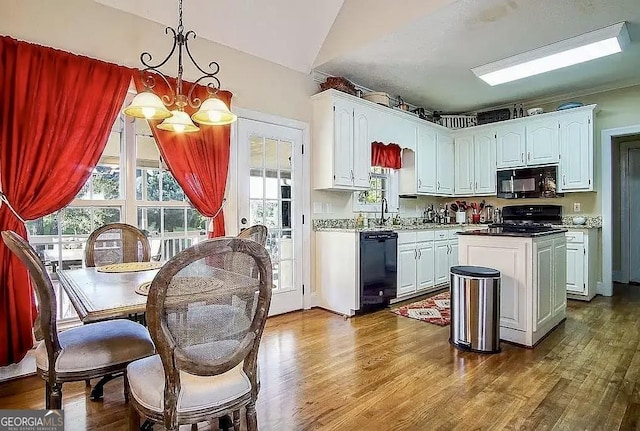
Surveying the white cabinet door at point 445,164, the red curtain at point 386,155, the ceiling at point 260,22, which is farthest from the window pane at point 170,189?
the white cabinet door at point 445,164

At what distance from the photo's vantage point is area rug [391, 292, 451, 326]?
12.7 feet

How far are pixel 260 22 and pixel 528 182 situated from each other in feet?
13.9

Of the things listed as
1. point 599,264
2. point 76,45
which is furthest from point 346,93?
point 599,264

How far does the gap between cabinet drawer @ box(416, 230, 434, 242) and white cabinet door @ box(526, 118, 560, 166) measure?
185cm

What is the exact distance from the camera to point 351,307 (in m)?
4.06

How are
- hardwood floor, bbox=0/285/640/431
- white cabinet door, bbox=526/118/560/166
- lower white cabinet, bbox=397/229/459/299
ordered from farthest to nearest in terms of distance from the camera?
white cabinet door, bbox=526/118/560/166
lower white cabinet, bbox=397/229/459/299
hardwood floor, bbox=0/285/640/431

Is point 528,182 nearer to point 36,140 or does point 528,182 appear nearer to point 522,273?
point 522,273

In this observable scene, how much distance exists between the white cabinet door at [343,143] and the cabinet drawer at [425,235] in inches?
46.5

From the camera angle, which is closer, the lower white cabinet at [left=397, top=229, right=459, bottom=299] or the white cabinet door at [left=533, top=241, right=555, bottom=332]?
the white cabinet door at [left=533, top=241, right=555, bottom=332]

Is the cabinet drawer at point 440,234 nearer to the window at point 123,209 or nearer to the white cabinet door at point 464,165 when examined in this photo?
the white cabinet door at point 464,165

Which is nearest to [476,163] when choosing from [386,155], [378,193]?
[386,155]

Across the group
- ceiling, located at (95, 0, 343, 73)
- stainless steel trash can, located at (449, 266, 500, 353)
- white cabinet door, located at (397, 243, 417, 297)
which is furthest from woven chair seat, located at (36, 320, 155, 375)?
white cabinet door, located at (397, 243, 417, 297)

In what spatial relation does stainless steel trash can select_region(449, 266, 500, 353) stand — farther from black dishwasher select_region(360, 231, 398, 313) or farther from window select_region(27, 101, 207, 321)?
window select_region(27, 101, 207, 321)

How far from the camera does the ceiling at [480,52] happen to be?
10.4 ft
